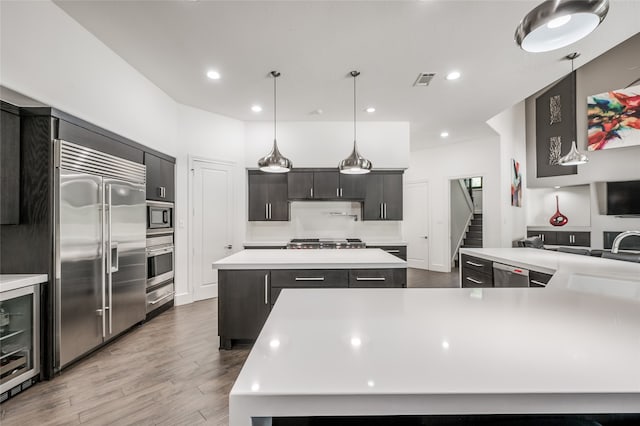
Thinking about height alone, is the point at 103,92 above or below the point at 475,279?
above

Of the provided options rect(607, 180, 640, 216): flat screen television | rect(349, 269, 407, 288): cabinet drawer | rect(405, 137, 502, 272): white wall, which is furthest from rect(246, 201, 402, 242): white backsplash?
rect(607, 180, 640, 216): flat screen television

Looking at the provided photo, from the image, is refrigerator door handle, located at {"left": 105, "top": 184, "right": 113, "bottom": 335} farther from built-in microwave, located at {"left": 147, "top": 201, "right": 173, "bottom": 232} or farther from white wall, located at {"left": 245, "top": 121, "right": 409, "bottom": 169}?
white wall, located at {"left": 245, "top": 121, "right": 409, "bottom": 169}

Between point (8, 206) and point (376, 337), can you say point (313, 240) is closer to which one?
point (8, 206)

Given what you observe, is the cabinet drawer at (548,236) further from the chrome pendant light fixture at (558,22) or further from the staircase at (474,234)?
the chrome pendant light fixture at (558,22)

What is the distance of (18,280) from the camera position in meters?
2.05

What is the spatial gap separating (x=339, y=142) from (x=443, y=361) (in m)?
4.84

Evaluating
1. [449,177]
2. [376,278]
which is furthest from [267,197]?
[449,177]

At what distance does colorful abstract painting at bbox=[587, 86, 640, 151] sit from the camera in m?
5.50

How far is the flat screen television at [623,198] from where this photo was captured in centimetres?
554

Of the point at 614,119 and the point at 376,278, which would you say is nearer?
the point at 376,278

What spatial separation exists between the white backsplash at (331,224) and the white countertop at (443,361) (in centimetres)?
430

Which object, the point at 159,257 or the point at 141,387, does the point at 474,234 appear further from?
the point at 141,387

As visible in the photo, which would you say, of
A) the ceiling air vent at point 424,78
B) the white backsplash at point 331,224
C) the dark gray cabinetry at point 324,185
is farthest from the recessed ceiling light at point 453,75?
the white backsplash at point 331,224

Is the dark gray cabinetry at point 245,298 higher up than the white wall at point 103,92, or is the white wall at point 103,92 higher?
the white wall at point 103,92
